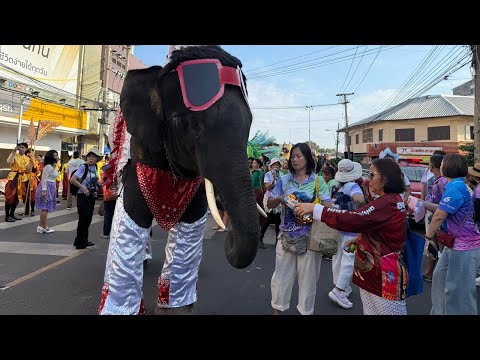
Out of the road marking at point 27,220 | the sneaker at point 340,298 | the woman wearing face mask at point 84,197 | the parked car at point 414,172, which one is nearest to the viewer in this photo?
the sneaker at point 340,298

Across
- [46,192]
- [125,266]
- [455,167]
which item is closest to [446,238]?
[455,167]

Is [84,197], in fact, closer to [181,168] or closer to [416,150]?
[181,168]

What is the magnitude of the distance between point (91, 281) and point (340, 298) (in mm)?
3010

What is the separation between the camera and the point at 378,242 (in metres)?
2.24

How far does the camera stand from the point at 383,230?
2.22 m

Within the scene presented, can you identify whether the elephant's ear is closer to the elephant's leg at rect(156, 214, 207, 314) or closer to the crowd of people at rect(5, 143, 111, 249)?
the elephant's leg at rect(156, 214, 207, 314)

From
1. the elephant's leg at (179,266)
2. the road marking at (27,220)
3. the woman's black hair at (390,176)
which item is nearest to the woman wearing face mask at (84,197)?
the road marking at (27,220)

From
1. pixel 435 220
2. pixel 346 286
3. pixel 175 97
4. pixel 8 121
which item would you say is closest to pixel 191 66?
pixel 175 97

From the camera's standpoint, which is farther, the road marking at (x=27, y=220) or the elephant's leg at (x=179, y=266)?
the road marking at (x=27, y=220)

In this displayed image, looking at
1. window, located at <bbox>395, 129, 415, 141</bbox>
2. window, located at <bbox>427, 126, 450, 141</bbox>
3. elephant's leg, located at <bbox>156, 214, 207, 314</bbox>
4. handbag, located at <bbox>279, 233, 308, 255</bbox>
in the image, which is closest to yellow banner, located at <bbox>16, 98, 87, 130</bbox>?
elephant's leg, located at <bbox>156, 214, 207, 314</bbox>

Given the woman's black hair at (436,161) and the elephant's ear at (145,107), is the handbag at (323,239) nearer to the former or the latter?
the elephant's ear at (145,107)

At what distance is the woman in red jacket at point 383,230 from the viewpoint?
2176 mm

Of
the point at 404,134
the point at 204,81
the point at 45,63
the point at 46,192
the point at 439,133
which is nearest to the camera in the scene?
the point at 204,81
